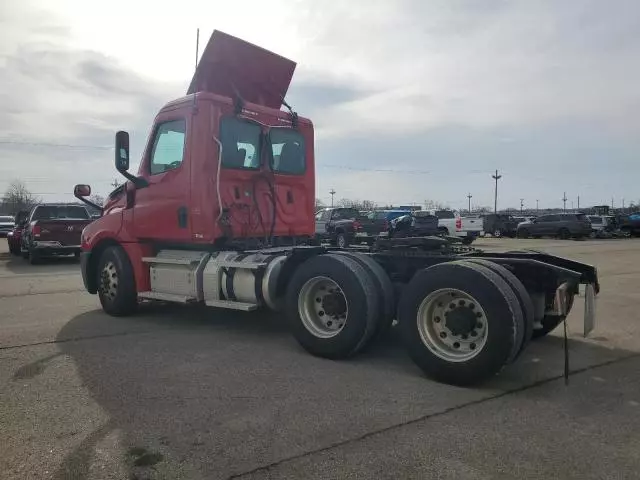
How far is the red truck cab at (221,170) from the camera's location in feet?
22.4

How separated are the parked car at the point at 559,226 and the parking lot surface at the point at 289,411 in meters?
31.4

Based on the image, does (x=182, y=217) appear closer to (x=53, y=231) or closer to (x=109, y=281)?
(x=109, y=281)

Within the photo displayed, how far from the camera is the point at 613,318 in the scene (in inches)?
308

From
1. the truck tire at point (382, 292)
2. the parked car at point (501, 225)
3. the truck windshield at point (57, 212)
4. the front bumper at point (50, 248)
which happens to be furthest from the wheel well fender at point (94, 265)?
the parked car at point (501, 225)

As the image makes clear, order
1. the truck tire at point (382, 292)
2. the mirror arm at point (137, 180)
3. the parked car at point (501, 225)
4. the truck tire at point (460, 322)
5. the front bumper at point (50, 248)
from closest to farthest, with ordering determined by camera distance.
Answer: the truck tire at point (460, 322)
the truck tire at point (382, 292)
the mirror arm at point (137, 180)
the front bumper at point (50, 248)
the parked car at point (501, 225)

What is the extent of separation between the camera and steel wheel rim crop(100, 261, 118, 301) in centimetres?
788

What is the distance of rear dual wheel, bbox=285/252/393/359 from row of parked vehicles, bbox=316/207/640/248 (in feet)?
43.7

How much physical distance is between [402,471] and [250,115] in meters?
5.18

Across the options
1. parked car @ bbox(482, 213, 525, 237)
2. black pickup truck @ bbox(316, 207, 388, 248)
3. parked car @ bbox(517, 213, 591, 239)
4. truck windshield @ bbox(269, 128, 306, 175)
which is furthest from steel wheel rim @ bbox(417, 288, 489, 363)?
parked car @ bbox(482, 213, 525, 237)

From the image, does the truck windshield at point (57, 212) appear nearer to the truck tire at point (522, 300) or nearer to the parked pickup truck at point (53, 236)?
the parked pickup truck at point (53, 236)

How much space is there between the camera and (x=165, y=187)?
7.21 metres

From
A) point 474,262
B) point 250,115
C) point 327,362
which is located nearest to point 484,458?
point 474,262

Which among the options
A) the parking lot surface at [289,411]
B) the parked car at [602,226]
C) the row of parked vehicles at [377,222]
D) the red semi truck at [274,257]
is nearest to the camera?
the parking lot surface at [289,411]

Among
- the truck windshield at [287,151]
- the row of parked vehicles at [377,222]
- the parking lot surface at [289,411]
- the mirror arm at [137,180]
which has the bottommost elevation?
the parking lot surface at [289,411]
